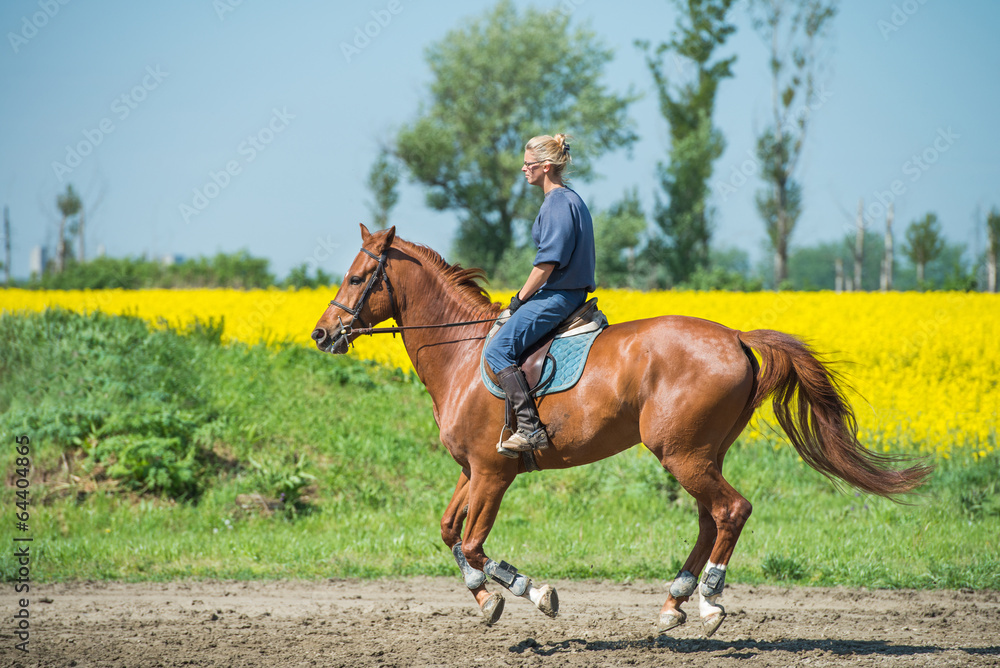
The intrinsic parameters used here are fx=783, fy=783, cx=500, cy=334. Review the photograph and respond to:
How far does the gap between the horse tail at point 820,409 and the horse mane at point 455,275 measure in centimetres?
177

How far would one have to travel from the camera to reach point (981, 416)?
10312mm

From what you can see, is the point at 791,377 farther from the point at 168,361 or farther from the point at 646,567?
the point at 168,361

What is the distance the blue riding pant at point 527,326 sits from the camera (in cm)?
486

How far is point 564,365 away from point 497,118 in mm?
37312

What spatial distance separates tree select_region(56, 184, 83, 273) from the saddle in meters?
33.4

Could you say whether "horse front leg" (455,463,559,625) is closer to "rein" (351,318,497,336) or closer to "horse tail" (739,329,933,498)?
"rein" (351,318,497,336)

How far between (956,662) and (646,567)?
109 inches

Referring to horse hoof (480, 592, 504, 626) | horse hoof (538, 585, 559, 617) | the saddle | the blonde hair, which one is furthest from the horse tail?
horse hoof (480, 592, 504, 626)

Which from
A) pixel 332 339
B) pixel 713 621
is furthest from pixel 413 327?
pixel 713 621

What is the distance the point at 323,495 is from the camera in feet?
31.0

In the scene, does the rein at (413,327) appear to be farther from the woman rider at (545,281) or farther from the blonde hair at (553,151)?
the blonde hair at (553,151)

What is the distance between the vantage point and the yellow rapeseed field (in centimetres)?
1024

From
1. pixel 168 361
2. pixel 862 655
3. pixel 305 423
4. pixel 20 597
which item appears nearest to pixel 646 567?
pixel 862 655

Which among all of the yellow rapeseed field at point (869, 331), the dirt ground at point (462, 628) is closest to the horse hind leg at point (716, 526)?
the dirt ground at point (462, 628)
